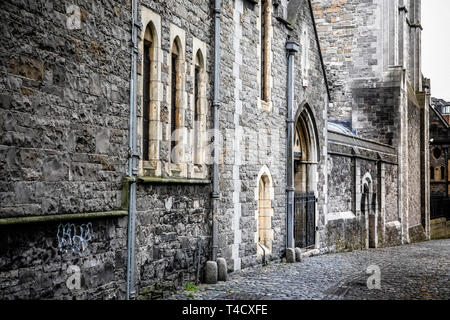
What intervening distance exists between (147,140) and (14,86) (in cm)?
347

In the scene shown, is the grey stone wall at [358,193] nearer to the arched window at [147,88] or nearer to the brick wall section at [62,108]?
the arched window at [147,88]

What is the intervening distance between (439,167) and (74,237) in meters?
44.9

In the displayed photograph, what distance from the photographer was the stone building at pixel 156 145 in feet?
21.9

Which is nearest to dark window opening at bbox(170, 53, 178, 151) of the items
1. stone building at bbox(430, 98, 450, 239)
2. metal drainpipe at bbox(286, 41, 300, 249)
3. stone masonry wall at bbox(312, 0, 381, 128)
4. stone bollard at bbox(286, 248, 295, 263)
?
metal drainpipe at bbox(286, 41, 300, 249)

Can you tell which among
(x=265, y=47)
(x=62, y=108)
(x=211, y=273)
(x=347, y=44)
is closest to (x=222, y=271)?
(x=211, y=273)

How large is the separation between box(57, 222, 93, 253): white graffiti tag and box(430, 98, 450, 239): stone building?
34.4 m

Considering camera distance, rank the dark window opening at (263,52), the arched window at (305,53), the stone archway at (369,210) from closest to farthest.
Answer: the dark window opening at (263,52) → the arched window at (305,53) → the stone archway at (369,210)

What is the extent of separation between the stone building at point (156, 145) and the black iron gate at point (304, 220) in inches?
2.3

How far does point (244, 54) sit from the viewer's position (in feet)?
44.2

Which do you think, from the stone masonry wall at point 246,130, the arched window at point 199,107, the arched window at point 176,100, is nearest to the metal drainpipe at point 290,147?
the stone masonry wall at point 246,130

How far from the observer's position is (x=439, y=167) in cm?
4862
